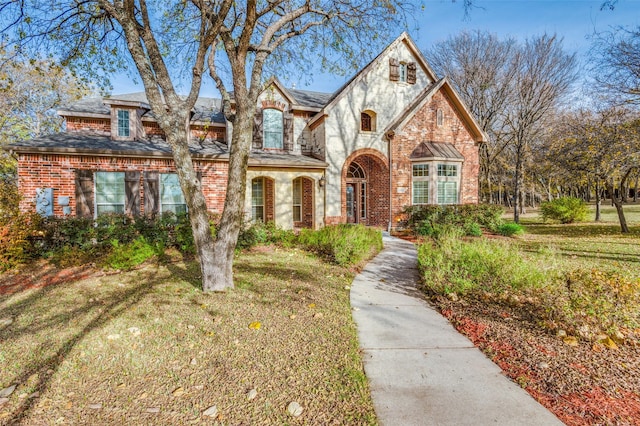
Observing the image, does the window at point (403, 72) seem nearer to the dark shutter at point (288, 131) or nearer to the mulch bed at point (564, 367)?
the dark shutter at point (288, 131)

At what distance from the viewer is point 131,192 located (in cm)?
1170

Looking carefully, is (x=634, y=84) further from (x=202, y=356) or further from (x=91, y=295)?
(x=91, y=295)

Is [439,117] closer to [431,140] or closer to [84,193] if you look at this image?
[431,140]

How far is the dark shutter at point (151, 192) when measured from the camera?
11.9 meters

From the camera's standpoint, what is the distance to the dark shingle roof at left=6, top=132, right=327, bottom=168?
10.6 m

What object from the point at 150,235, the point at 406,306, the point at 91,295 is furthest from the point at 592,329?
the point at 150,235

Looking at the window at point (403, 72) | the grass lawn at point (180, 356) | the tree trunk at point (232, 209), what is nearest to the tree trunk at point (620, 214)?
the window at point (403, 72)

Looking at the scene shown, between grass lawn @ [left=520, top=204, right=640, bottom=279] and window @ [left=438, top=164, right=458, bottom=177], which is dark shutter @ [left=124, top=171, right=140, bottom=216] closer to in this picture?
grass lawn @ [left=520, top=204, right=640, bottom=279]

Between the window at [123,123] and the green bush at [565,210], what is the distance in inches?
902

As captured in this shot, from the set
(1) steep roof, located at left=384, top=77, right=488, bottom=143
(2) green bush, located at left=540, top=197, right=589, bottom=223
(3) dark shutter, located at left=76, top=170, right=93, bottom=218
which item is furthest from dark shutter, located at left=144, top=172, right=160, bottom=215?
(2) green bush, located at left=540, top=197, right=589, bottom=223

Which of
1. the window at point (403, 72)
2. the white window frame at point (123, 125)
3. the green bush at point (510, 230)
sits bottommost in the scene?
the green bush at point (510, 230)

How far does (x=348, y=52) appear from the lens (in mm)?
9164

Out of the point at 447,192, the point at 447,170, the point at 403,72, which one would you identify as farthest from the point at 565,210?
the point at 403,72

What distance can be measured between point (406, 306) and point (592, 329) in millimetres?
2370
